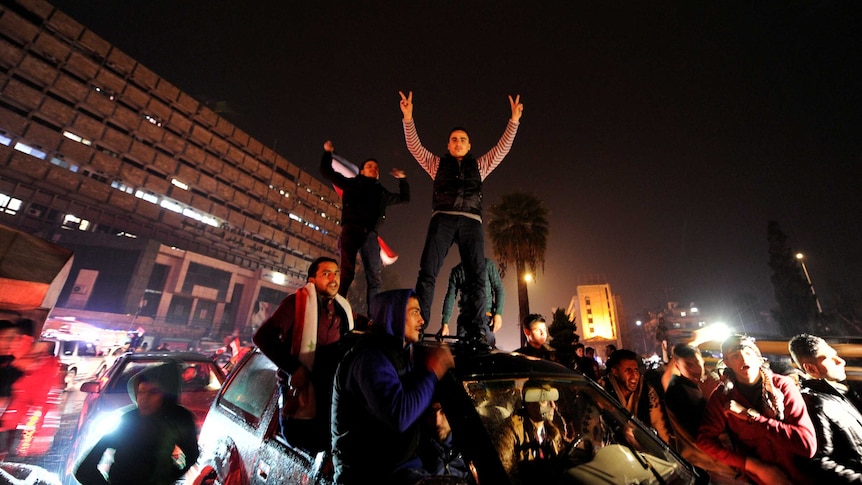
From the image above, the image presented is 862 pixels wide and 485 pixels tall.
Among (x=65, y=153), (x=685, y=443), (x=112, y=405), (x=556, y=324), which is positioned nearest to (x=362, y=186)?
(x=685, y=443)

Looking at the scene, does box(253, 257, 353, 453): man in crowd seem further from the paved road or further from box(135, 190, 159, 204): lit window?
box(135, 190, 159, 204): lit window

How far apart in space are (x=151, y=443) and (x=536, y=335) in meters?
4.35

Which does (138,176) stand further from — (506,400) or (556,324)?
(506,400)

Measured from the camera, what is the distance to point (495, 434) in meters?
1.70

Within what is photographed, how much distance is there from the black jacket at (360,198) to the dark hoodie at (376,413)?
302cm

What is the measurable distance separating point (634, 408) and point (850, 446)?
60.1 inches

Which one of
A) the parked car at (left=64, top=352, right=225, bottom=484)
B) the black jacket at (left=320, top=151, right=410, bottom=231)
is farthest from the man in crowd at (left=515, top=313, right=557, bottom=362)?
the parked car at (left=64, top=352, right=225, bottom=484)

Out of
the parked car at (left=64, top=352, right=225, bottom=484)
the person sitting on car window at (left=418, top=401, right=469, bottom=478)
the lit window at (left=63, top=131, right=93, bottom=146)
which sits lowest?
the parked car at (left=64, top=352, right=225, bottom=484)

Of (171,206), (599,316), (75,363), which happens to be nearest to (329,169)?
(75,363)

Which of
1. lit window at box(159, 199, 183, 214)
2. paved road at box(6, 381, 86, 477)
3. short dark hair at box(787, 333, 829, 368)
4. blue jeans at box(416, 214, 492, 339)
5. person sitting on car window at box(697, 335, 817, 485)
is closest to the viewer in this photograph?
person sitting on car window at box(697, 335, 817, 485)

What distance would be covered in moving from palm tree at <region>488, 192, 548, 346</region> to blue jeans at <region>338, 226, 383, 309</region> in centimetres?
1529

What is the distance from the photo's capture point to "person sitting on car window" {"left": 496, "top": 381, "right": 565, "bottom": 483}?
1.67 metres

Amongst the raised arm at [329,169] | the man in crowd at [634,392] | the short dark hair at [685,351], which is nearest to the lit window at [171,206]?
the raised arm at [329,169]

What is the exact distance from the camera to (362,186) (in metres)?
4.99
